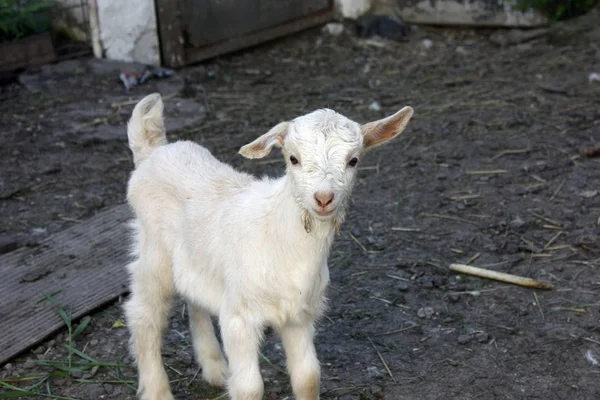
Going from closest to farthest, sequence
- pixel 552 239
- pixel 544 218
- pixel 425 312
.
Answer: pixel 425 312 < pixel 552 239 < pixel 544 218

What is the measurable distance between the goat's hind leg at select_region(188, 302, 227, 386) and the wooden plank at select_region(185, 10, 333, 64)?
180 inches

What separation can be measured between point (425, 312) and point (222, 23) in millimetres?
4703

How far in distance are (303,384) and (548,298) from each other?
1.75 meters

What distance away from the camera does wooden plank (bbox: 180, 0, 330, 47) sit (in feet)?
27.4

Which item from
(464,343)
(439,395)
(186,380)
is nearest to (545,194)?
(464,343)

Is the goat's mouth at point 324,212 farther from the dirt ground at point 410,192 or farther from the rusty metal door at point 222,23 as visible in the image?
the rusty metal door at point 222,23

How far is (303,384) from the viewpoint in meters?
3.66

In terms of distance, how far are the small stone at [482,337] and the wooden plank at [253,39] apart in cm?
475

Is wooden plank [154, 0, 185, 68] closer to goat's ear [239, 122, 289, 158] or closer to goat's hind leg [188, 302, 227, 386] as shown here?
goat's hind leg [188, 302, 227, 386]

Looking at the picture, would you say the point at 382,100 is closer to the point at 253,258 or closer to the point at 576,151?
the point at 576,151

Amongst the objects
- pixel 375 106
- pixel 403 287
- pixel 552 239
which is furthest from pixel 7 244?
pixel 375 106

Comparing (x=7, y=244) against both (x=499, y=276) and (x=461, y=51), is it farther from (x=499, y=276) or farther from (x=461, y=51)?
(x=461, y=51)

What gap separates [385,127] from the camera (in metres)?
3.61

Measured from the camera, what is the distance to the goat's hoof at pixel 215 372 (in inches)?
164
